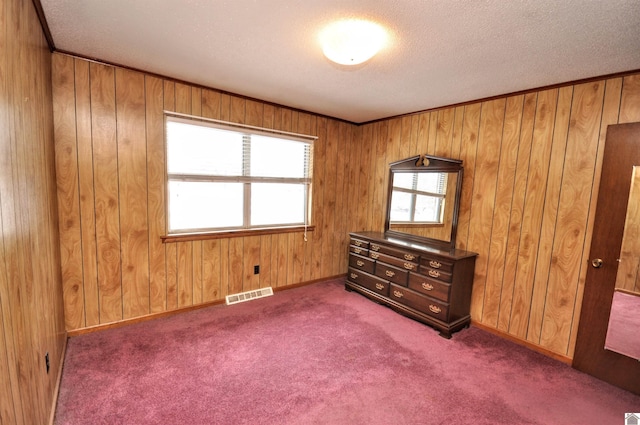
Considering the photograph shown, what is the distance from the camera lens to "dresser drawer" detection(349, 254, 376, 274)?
11.8 feet

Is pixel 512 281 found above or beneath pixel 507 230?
beneath

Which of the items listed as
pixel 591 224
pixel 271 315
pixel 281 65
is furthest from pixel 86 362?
pixel 591 224

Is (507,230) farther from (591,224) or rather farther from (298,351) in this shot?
(298,351)

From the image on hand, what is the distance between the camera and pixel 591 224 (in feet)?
7.66

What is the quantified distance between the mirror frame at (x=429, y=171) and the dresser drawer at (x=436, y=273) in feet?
1.32

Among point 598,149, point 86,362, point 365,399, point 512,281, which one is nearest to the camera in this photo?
point 365,399

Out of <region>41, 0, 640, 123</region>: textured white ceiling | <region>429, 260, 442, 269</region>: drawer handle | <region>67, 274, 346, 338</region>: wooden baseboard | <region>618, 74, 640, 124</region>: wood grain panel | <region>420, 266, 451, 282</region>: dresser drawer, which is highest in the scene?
<region>41, 0, 640, 123</region>: textured white ceiling

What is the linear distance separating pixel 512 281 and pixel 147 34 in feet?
12.1

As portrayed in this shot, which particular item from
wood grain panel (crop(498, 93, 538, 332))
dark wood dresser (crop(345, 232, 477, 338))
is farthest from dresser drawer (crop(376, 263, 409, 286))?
wood grain panel (crop(498, 93, 538, 332))

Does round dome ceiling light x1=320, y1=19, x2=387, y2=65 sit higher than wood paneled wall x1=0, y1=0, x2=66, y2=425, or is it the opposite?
round dome ceiling light x1=320, y1=19, x2=387, y2=65

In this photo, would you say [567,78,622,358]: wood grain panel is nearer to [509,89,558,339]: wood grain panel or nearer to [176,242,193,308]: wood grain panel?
[509,89,558,339]: wood grain panel

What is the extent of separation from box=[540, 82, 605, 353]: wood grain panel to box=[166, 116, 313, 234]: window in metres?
2.71

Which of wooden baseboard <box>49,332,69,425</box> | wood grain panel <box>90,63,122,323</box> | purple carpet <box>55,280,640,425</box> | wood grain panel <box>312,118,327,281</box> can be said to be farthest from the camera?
wood grain panel <box>312,118,327,281</box>

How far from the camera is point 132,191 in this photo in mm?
2672
